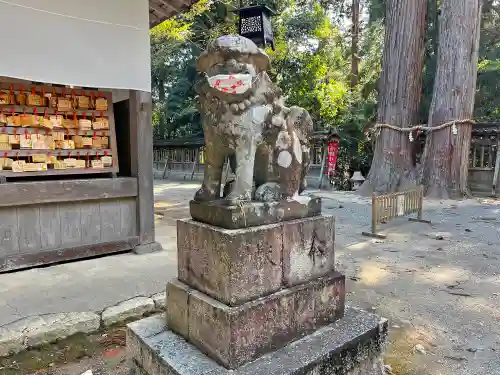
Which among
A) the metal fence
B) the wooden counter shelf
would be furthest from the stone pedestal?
the metal fence

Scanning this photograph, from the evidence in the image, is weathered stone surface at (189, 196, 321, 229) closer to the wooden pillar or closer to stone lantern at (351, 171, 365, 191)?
the wooden pillar

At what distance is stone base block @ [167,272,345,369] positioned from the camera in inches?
69.6

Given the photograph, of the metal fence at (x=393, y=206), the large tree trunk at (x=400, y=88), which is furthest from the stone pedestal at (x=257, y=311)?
the large tree trunk at (x=400, y=88)

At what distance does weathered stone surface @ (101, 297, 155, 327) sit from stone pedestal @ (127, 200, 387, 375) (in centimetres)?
72

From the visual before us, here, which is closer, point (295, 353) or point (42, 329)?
point (295, 353)

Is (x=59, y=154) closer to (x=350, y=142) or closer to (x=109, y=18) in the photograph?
(x=109, y=18)

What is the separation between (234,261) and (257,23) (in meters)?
6.27

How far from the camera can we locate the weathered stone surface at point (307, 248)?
6.65 ft

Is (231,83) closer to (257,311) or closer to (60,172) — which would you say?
(257,311)

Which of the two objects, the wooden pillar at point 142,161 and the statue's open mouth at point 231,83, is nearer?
the statue's open mouth at point 231,83

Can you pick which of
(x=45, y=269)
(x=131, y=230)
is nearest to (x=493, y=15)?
(x=131, y=230)

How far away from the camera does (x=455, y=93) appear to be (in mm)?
9180

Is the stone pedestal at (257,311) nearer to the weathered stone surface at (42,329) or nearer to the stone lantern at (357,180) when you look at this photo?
the weathered stone surface at (42,329)

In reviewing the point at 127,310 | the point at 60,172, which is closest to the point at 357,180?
the point at 60,172
